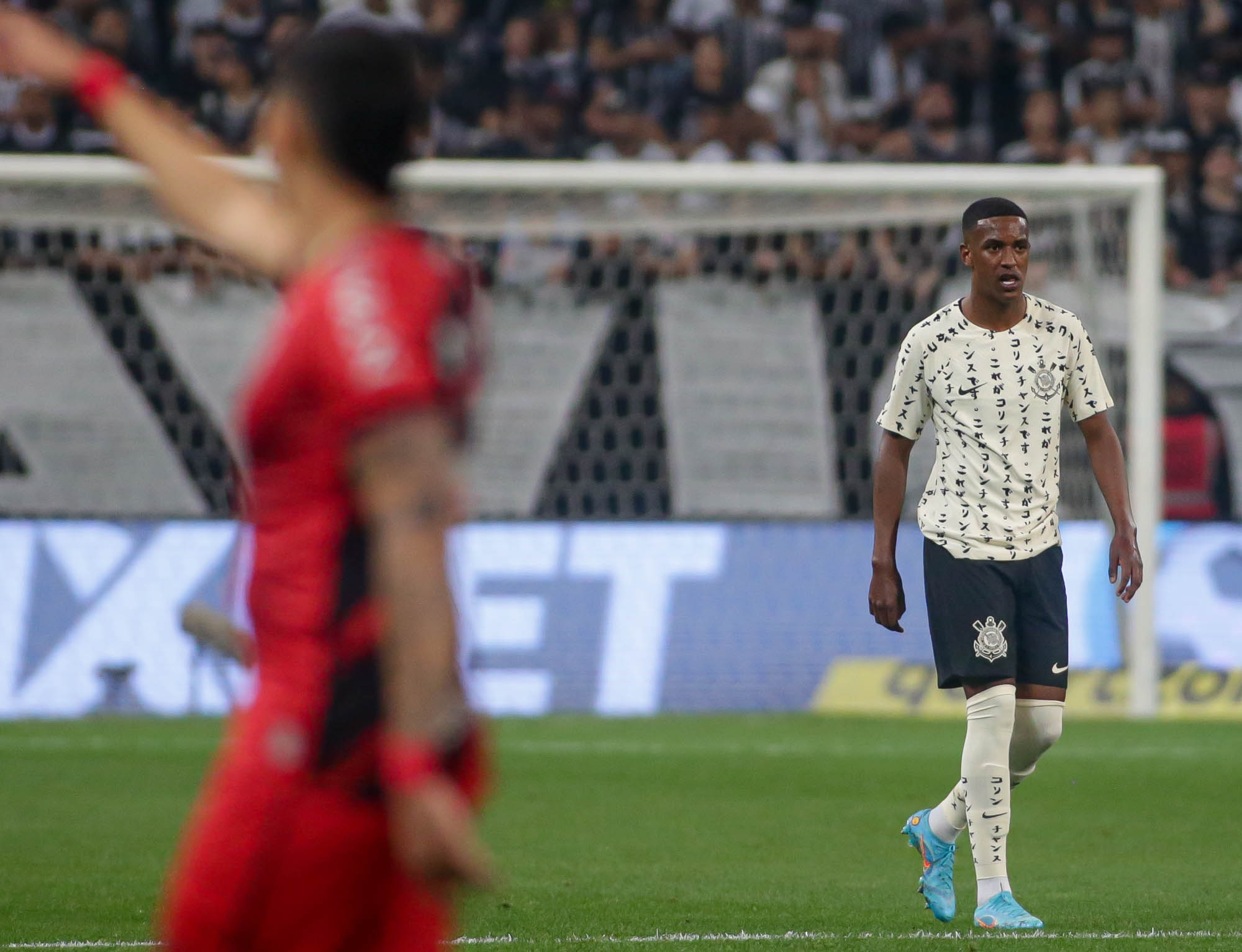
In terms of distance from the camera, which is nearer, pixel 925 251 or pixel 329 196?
pixel 329 196

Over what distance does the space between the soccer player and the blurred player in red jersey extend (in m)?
3.85

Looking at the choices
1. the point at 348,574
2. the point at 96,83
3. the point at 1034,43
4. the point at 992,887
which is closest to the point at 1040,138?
the point at 1034,43

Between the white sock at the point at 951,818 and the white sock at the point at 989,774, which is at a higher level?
the white sock at the point at 989,774

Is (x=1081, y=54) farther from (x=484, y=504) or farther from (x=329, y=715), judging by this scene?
(x=329, y=715)

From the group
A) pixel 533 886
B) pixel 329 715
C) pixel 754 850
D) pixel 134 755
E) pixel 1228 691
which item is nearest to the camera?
pixel 329 715

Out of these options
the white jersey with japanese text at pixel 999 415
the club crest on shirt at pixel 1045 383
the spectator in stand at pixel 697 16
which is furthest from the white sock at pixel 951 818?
the spectator in stand at pixel 697 16

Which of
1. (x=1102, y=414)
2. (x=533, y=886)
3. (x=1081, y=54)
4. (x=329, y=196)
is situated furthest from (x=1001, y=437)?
(x=1081, y=54)

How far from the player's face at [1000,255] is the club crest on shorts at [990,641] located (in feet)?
3.26

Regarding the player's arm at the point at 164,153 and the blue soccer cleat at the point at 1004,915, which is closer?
the player's arm at the point at 164,153

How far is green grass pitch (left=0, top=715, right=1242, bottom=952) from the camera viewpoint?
6.06 meters

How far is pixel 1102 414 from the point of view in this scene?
6.39 meters

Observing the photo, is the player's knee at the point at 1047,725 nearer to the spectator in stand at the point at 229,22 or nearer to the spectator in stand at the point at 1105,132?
the spectator in stand at the point at 1105,132

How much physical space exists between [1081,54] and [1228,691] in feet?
23.4

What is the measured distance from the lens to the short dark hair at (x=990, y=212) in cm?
623
